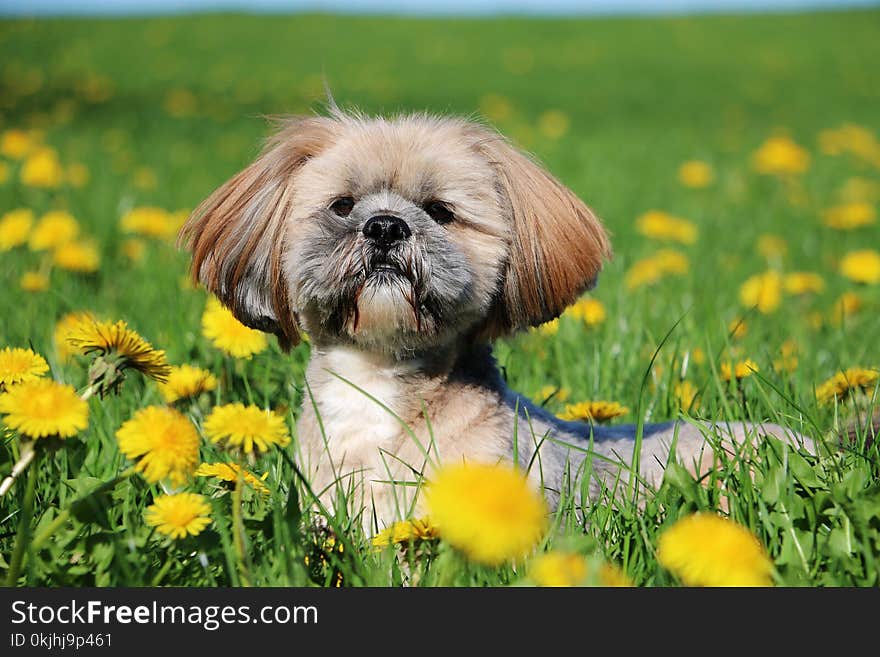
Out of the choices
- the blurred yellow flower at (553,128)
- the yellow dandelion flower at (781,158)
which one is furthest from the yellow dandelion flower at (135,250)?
the blurred yellow flower at (553,128)

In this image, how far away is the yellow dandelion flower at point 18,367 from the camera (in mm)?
2377

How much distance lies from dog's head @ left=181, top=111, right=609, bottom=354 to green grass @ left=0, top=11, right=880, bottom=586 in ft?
1.26

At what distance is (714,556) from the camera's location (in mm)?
1751

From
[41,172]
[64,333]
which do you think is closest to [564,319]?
[64,333]

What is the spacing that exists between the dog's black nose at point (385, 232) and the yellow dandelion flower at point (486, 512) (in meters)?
1.22

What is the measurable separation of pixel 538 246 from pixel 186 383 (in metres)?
1.13

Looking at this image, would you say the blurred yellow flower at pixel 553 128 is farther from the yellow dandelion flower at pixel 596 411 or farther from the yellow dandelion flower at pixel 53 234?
the yellow dandelion flower at pixel 596 411

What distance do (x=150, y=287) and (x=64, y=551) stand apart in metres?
2.94

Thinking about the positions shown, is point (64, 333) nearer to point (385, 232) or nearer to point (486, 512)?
point (385, 232)

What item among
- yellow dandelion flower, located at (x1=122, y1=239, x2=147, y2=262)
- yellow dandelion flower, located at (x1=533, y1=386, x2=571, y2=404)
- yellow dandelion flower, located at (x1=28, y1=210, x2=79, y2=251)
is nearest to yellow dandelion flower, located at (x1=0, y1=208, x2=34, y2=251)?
yellow dandelion flower, located at (x1=28, y1=210, x2=79, y2=251)

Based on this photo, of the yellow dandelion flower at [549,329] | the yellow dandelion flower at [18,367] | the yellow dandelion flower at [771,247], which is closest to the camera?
the yellow dandelion flower at [18,367]

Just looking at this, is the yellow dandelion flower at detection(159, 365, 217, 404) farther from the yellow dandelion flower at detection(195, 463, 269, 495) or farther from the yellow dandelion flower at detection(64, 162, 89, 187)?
the yellow dandelion flower at detection(64, 162, 89, 187)

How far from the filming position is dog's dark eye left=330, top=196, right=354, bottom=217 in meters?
3.05

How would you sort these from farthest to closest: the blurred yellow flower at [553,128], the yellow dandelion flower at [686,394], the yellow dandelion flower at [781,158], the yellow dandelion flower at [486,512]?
the blurred yellow flower at [553,128] → the yellow dandelion flower at [781,158] → the yellow dandelion flower at [686,394] → the yellow dandelion flower at [486,512]
